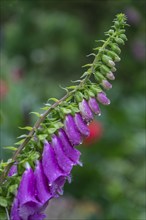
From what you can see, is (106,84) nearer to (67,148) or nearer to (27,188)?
(67,148)

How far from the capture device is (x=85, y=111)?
6.00 feet

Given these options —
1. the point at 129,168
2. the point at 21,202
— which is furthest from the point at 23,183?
the point at 129,168

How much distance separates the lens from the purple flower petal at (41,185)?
183 cm

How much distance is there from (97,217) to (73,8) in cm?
607

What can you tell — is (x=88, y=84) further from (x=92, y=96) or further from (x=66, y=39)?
(x=66, y=39)

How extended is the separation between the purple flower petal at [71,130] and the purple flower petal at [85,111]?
4cm

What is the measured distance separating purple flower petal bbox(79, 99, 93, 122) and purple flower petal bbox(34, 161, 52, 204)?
17 cm

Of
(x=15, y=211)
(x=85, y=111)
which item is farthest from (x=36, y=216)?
(x=85, y=111)

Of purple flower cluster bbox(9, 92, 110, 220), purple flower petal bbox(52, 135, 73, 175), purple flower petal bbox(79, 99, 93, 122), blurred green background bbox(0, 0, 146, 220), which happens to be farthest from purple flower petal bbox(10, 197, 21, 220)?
blurred green background bbox(0, 0, 146, 220)

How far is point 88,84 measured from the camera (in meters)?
1.89

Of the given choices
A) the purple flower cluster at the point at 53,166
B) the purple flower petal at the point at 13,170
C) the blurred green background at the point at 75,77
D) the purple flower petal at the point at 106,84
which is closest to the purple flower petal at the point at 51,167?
the purple flower cluster at the point at 53,166

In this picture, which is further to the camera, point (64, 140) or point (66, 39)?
point (66, 39)

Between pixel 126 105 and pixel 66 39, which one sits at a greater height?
pixel 66 39

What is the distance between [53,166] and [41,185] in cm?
6
